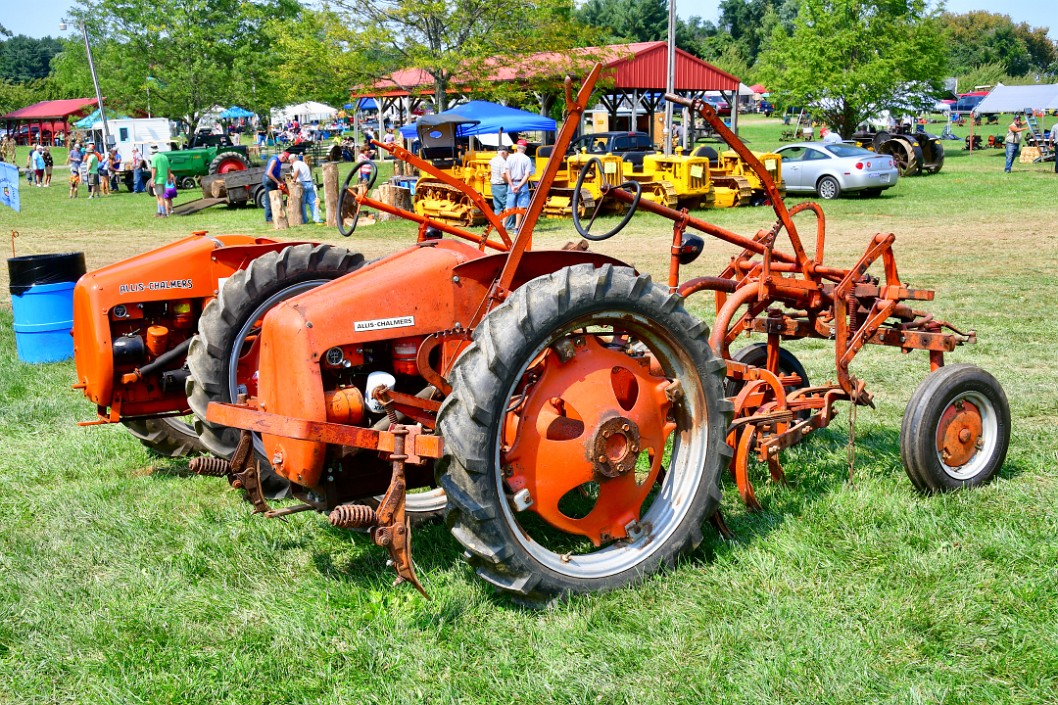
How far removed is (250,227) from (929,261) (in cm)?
1439

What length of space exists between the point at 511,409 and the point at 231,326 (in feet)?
5.56

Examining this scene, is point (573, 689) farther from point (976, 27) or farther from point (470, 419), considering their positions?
point (976, 27)

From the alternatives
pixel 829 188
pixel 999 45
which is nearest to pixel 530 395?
pixel 829 188

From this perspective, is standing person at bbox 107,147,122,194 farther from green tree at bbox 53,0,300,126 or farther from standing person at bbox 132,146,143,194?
green tree at bbox 53,0,300,126

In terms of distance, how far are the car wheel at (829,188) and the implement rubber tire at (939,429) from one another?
19.7 metres

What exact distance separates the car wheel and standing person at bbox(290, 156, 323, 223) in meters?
12.3

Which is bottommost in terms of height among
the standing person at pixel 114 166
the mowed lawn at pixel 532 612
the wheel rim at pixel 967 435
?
the mowed lawn at pixel 532 612

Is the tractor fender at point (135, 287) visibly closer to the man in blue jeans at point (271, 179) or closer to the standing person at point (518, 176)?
the standing person at point (518, 176)

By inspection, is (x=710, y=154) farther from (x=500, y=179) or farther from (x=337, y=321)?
(x=337, y=321)

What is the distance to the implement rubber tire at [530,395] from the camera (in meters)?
3.52

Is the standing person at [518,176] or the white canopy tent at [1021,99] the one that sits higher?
the white canopy tent at [1021,99]

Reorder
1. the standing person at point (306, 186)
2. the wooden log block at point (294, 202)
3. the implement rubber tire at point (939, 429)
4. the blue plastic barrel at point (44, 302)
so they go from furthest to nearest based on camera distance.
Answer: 1. the wooden log block at point (294, 202)
2. the standing person at point (306, 186)
3. the blue plastic barrel at point (44, 302)
4. the implement rubber tire at point (939, 429)

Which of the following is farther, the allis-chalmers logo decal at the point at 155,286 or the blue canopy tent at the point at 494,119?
the blue canopy tent at the point at 494,119

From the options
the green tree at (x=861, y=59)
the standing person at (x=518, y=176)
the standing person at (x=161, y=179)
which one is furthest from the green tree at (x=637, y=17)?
the standing person at (x=518, y=176)
